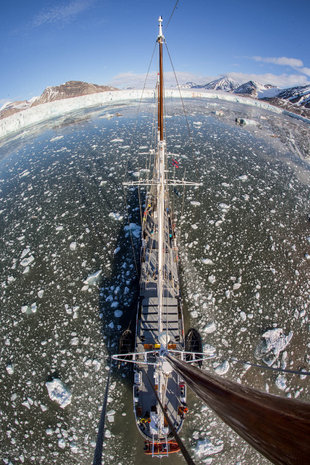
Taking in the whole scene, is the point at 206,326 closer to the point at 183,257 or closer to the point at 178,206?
the point at 183,257

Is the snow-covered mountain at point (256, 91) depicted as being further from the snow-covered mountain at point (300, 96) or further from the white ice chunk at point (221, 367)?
the white ice chunk at point (221, 367)

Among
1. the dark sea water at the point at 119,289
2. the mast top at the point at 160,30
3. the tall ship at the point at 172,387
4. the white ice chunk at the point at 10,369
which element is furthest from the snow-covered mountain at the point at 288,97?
the white ice chunk at the point at 10,369

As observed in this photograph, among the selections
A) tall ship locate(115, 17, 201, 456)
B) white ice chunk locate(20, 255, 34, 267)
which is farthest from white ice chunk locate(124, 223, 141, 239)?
white ice chunk locate(20, 255, 34, 267)

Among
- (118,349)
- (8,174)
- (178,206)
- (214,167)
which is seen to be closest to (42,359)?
(118,349)

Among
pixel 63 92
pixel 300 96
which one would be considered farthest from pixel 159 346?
pixel 63 92

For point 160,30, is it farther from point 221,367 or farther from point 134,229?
point 221,367

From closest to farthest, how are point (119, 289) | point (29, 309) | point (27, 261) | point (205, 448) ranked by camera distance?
point (205, 448) → point (29, 309) → point (119, 289) → point (27, 261)
